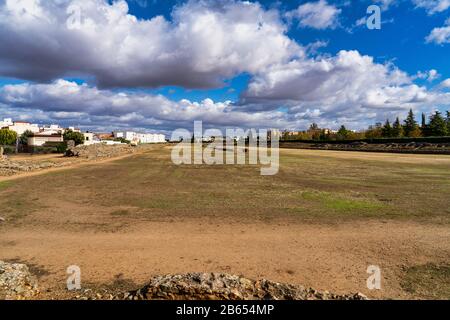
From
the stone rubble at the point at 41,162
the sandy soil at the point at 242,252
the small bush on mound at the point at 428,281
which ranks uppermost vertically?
the stone rubble at the point at 41,162

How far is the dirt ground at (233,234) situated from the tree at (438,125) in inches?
2761

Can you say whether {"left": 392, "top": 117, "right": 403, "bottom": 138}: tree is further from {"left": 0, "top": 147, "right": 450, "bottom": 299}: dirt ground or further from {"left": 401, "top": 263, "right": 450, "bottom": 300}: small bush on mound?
{"left": 401, "top": 263, "right": 450, "bottom": 300}: small bush on mound

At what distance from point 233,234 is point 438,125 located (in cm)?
8389

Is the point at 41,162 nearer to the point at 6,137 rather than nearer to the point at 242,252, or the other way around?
the point at 242,252

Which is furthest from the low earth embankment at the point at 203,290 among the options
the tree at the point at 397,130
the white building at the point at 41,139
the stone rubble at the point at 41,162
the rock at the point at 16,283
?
the tree at the point at 397,130

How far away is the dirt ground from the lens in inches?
243

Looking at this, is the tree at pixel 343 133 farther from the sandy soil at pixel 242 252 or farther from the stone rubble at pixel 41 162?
→ the sandy soil at pixel 242 252

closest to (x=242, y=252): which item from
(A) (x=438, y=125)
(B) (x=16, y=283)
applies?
(B) (x=16, y=283)

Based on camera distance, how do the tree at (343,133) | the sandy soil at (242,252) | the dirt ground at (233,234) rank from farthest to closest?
the tree at (343,133), the dirt ground at (233,234), the sandy soil at (242,252)

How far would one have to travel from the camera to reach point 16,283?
467cm

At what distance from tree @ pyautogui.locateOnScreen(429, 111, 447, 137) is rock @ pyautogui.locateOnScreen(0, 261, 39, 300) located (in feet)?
286

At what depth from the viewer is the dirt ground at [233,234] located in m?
6.17
